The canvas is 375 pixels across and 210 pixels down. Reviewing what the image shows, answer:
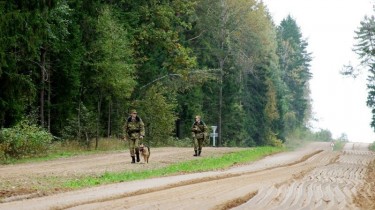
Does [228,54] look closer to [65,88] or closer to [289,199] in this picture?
[65,88]

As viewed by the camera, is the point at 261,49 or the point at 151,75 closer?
the point at 151,75

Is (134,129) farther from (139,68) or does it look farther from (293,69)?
(293,69)

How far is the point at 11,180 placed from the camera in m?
15.1

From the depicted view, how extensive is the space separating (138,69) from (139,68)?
0.17 meters

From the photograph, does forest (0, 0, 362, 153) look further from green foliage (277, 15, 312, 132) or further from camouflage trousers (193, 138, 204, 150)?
green foliage (277, 15, 312, 132)

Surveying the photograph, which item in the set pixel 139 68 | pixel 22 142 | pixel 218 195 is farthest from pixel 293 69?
pixel 218 195

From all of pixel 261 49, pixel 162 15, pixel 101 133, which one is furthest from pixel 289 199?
pixel 261 49

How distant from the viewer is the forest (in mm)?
27234

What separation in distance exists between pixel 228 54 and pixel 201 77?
9.08 metres

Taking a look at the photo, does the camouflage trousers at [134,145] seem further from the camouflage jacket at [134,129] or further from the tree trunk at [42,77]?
the tree trunk at [42,77]

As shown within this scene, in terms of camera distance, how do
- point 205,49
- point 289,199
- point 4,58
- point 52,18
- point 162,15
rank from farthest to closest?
point 205,49 → point 162,15 → point 52,18 → point 4,58 → point 289,199

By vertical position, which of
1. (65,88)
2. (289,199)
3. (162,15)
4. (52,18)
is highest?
(162,15)

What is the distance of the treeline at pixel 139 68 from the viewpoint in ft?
89.6

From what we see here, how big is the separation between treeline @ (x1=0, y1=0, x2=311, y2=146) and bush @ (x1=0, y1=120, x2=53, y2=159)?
59.0 inches
